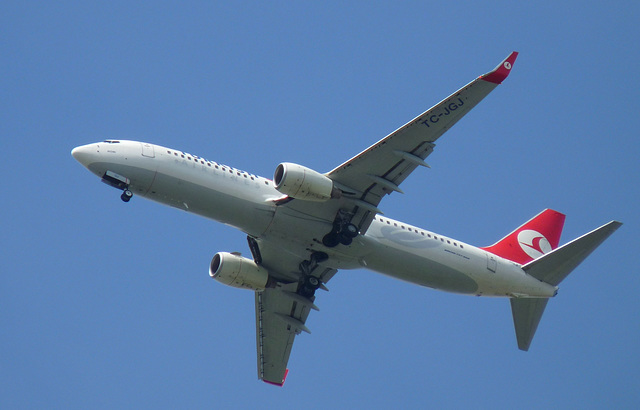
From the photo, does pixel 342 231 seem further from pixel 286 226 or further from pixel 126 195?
pixel 126 195

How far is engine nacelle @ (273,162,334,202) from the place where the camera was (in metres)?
43.2

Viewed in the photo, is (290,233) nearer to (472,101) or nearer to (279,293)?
(279,293)

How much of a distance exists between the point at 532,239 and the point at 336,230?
1432 centimetres

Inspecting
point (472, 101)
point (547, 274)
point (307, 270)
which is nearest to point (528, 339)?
point (547, 274)

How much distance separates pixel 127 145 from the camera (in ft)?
147

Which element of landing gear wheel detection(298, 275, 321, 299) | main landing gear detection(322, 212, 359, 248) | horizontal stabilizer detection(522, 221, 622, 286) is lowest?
landing gear wheel detection(298, 275, 321, 299)

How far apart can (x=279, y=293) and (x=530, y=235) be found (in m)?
15.9

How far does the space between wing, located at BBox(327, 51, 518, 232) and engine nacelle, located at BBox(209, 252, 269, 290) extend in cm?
751

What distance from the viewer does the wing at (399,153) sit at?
41719mm

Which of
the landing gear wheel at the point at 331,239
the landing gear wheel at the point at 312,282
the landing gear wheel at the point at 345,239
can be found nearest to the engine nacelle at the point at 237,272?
the landing gear wheel at the point at 312,282

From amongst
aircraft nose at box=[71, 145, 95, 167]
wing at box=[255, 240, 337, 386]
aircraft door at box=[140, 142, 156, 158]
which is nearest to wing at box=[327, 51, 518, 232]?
wing at box=[255, 240, 337, 386]

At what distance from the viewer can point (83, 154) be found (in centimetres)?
4412

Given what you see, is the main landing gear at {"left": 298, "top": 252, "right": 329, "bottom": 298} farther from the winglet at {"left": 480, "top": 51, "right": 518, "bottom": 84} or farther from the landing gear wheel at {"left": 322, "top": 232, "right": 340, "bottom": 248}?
the winglet at {"left": 480, "top": 51, "right": 518, "bottom": 84}

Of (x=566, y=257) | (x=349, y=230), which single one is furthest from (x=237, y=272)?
(x=566, y=257)
